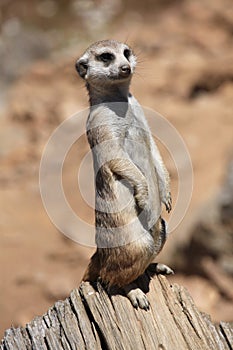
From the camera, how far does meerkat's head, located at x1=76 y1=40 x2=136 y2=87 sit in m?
4.17

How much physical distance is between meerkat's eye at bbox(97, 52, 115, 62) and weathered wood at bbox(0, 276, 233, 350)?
49.5 inches

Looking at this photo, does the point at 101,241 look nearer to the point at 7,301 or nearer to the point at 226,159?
the point at 7,301

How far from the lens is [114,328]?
3.76 m

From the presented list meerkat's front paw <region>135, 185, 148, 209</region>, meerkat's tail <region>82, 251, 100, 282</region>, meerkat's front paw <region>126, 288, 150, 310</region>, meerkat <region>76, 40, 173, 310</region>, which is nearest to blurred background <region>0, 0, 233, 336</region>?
meerkat <region>76, 40, 173, 310</region>

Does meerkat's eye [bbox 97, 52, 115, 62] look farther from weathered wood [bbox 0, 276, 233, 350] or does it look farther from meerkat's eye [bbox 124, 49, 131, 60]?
weathered wood [bbox 0, 276, 233, 350]

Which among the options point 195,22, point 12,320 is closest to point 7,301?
point 12,320

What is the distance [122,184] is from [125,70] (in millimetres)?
612

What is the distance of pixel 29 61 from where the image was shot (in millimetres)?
12945

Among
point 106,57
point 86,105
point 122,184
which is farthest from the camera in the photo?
point 86,105

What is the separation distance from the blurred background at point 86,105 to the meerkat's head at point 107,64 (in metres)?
1.17

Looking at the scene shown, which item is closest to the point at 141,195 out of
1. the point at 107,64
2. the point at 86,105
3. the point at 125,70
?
the point at 125,70

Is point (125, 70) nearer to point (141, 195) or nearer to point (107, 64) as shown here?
point (107, 64)

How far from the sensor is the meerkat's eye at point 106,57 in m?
4.29

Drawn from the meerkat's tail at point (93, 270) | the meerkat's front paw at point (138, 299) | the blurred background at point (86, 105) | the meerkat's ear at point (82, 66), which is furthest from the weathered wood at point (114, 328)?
the blurred background at point (86, 105)
